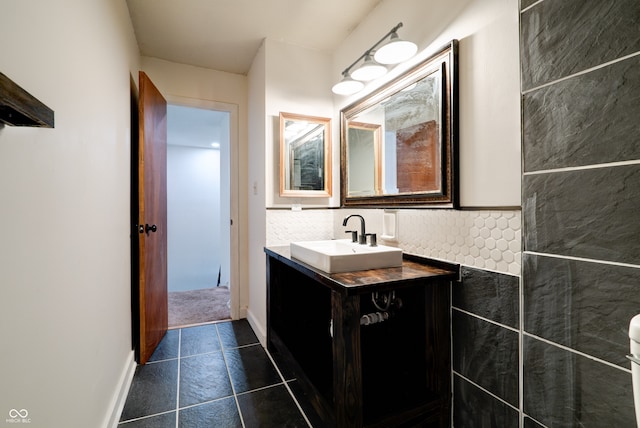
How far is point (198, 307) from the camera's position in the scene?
3.18 metres

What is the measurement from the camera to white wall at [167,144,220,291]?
5.49 meters

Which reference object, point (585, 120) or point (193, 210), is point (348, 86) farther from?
point (193, 210)

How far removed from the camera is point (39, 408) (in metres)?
0.78

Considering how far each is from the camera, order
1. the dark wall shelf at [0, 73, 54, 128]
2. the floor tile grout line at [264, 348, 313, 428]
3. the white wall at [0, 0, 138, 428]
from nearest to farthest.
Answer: the dark wall shelf at [0, 73, 54, 128], the white wall at [0, 0, 138, 428], the floor tile grout line at [264, 348, 313, 428]

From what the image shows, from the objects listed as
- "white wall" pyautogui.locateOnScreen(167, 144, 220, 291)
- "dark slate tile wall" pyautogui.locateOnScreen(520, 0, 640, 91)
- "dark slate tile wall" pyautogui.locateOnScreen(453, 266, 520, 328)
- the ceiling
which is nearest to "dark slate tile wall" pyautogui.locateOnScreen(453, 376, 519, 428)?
"dark slate tile wall" pyautogui.locateOnScreen(453, 266, 520, 328)

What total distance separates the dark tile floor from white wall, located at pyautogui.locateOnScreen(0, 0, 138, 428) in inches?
9.3

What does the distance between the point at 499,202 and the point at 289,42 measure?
1918mm

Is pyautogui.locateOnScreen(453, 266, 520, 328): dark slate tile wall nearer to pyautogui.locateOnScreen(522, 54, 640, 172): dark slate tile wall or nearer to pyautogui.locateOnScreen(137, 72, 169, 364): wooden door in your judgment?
pyautogui.locateOnScreen(522, 54, 640, 172): dark slate tile wall

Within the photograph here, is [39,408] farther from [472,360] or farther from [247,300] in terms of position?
Answer: [247,300]

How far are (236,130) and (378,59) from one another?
166 centimetres

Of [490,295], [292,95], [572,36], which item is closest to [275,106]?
[292,95]

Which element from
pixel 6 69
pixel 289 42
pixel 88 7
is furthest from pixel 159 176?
pixel 6 69

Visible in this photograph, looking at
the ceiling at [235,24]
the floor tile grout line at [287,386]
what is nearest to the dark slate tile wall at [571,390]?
the floor tile grout line at [287,386]

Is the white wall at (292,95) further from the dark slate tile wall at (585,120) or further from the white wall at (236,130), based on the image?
the dark slate tile wall at (585,120)
